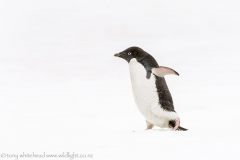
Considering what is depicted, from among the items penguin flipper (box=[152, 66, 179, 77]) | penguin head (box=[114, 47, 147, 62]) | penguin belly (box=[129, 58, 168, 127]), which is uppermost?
penguin head (box=[114, 47, 147, 62])

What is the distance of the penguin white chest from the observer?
7559mm

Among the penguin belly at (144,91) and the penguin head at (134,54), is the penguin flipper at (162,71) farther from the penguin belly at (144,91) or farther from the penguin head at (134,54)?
the penguin head at (134,54)

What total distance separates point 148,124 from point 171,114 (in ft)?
1.31

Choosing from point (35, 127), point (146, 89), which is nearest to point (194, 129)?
point (146, 89)

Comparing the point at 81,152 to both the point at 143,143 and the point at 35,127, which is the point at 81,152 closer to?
the point at 143,143

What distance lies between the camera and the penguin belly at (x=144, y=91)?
7.56 m

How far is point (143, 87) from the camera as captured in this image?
297 inches

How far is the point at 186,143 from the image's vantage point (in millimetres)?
6969

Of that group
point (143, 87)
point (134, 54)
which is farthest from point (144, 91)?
point (134, 54)

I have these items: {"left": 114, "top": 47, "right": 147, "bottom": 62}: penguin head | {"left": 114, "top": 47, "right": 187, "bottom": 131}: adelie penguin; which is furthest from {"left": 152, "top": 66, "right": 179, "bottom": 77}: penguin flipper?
{"left": 114, "top": 47, "right": 147, "bottom": 62}: penguin head

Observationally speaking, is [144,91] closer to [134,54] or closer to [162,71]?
[162,71]

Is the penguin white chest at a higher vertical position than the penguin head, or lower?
lower

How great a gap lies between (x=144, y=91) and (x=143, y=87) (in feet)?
0.16

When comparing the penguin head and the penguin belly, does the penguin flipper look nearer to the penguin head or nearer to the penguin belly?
the penguin belly
